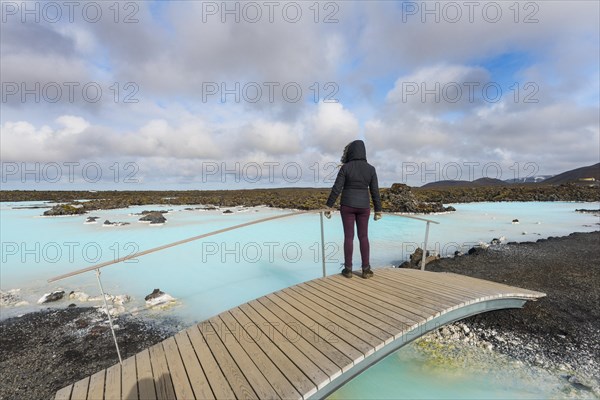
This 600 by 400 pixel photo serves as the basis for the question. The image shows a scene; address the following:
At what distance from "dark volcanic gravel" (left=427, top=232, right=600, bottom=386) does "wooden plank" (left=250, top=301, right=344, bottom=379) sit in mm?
4244

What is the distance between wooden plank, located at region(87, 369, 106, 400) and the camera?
3.36 m

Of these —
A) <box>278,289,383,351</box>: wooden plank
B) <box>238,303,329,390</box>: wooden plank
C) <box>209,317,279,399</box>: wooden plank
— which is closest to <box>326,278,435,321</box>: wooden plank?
<box>278,289,383,351</box>: wooden plank

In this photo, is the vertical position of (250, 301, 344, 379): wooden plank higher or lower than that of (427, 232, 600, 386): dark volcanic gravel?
higher

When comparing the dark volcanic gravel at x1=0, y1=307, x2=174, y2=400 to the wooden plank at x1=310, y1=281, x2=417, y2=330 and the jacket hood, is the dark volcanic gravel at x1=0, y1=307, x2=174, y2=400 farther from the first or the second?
the jacket hood

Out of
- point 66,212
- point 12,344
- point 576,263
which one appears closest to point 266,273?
point 12,344

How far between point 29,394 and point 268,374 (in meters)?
4.79

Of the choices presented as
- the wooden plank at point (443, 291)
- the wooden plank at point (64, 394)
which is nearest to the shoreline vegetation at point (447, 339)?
the wooden plank at point (443, 291)

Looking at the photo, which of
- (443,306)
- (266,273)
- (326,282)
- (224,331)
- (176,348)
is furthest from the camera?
(266,273)

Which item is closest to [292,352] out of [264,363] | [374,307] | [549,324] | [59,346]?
[264,363]

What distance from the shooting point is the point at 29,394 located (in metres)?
5.12

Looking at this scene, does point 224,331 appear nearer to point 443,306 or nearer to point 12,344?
point 443,306

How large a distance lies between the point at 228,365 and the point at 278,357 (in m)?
0.64

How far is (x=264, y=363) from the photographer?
12.4ft

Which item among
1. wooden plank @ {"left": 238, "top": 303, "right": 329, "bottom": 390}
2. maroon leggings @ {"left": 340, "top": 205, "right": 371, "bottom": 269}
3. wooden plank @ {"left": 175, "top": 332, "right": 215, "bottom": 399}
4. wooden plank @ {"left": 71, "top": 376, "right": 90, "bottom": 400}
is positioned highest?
maroon leggings @ {"left": 340, "top": 205, "right": 371, "bottom": 269}
